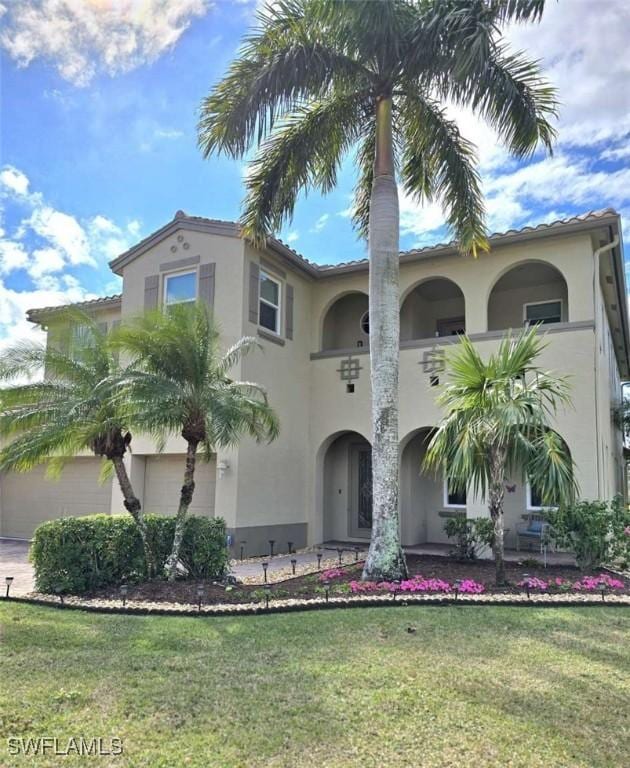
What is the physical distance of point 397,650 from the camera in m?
6.03

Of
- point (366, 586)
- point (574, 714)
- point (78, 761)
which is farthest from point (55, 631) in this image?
point (574, 714)

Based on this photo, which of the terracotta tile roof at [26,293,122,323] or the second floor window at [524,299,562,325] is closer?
the second floor window at [524,299,562,325]

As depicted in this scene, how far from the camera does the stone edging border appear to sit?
7.70 meters

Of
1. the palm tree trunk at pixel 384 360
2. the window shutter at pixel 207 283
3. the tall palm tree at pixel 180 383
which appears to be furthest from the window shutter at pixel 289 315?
the tall palm tree at pixel 180 383

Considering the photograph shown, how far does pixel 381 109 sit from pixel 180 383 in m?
6.06

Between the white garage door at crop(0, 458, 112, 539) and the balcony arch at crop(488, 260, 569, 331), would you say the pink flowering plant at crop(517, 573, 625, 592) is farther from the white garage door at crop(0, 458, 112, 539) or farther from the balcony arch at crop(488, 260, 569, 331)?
the white garage door at crop(0, 458, 112, 539)

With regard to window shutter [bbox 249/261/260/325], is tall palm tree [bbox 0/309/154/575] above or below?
below

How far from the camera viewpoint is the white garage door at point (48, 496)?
1727 cm

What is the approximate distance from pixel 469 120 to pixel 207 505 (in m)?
10.2

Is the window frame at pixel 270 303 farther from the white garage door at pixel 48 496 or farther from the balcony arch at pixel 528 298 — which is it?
the white garage door at pixel 48 496

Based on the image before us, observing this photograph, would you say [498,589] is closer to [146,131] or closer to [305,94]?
[305,94]

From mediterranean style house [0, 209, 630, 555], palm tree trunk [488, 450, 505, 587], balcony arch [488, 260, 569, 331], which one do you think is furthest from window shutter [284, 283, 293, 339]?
palm tree trunk [488, 450, 505, 587]

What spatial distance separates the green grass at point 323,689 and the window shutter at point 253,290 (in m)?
8.43

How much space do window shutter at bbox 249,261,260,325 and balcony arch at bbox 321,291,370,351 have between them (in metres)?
3.49
